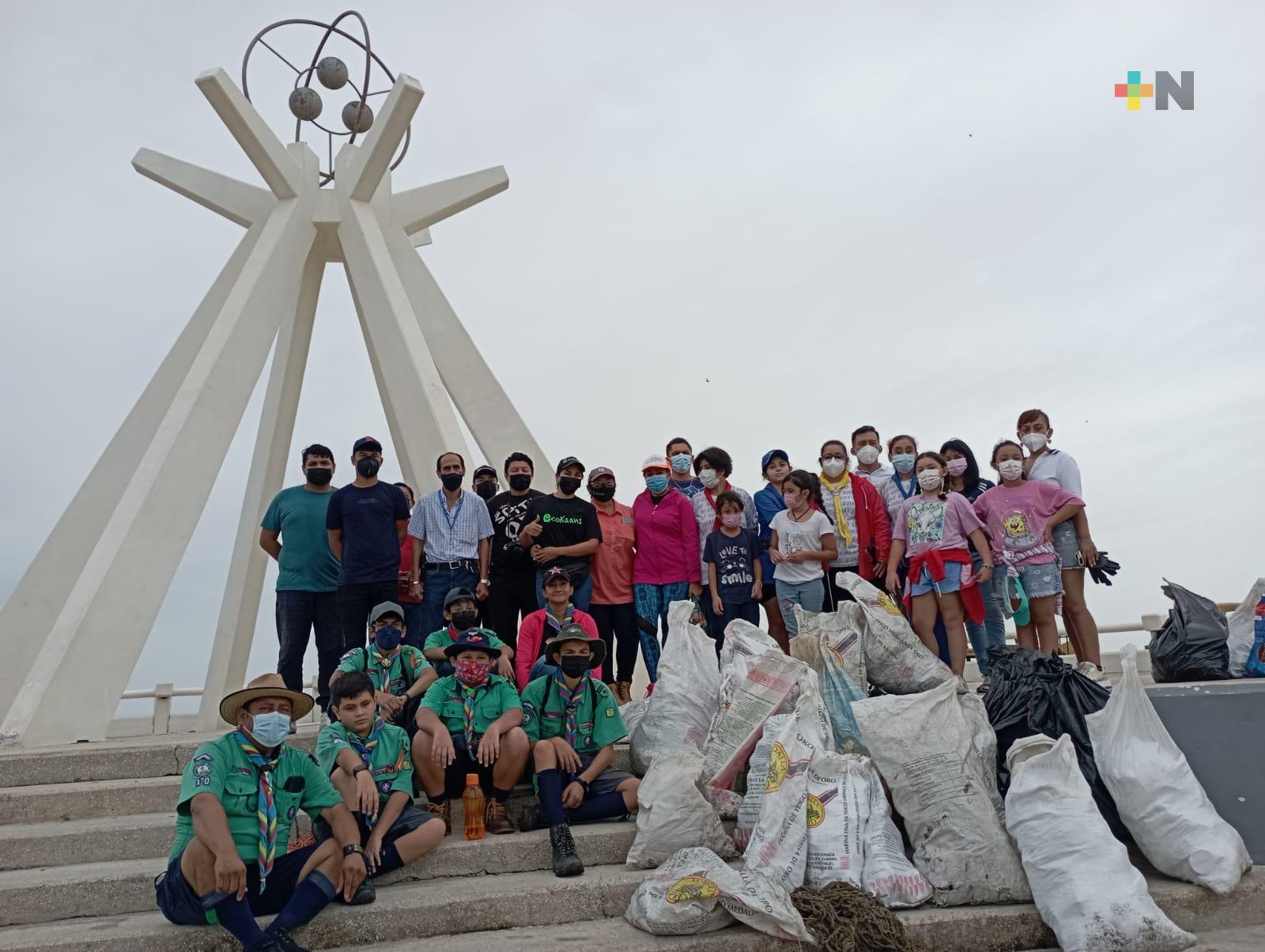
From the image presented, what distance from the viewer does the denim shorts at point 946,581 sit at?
16.9ft

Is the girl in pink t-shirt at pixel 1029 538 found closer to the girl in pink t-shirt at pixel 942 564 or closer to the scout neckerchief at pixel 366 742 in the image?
the girl in pink t-shirt at pixel 942 564

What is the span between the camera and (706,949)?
2928mm

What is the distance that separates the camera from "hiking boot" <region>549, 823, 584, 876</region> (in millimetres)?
3451

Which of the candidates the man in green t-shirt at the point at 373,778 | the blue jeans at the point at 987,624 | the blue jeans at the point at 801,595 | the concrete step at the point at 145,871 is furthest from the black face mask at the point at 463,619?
the blue jeans at the point at 987,624

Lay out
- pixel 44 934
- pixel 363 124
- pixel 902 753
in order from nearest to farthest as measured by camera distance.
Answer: pixel 44 934 → pixel 902 753 → pixel 363 124

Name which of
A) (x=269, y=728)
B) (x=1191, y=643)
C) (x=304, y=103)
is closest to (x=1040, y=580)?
(x=1191, y=643)

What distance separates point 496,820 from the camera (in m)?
3.85

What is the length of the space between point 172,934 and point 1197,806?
350 centimetres

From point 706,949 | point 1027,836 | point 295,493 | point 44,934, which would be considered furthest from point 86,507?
point 1027,836

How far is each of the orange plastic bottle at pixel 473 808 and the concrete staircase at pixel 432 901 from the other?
71 millimetres

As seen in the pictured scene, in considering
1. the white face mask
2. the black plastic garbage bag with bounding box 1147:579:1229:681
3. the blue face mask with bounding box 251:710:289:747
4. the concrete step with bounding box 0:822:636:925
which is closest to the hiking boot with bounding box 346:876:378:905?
the concrete step with bounding box 0:822:636:925

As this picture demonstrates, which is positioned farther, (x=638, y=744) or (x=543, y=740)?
(x=638, y=744)

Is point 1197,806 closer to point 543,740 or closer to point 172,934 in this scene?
point 543,740

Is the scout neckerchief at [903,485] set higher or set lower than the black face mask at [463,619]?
higher
